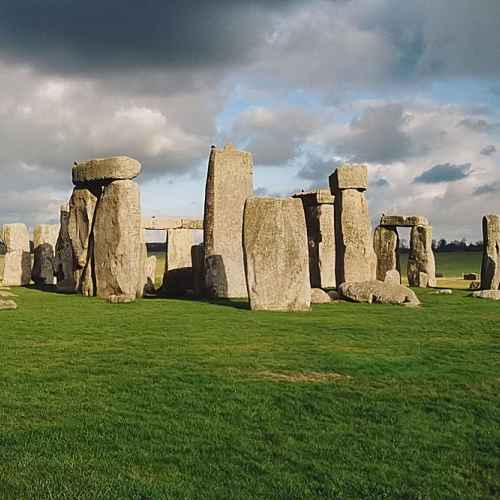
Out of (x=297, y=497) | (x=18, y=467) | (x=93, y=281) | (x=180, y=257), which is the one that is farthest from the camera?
(x=180, y=257)

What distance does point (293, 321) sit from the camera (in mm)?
11258

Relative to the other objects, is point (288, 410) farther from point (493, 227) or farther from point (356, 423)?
point (493, 227)

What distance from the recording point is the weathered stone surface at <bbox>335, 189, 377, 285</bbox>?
62.2ft

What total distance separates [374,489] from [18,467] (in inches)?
89.7

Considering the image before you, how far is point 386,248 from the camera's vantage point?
24.0 meters

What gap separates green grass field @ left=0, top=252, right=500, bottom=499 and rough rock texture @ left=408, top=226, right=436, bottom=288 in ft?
46.2

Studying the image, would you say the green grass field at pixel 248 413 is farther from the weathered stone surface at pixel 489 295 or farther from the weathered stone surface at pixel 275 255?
the weathered stone surface at pixel 489 295

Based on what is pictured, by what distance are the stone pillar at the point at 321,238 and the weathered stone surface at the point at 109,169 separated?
7975 millimetres

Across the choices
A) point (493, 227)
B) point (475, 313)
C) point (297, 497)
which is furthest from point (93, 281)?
point (297, 497)

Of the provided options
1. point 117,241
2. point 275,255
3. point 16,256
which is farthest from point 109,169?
point 16,256

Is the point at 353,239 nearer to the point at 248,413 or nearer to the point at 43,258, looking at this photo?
the point at 43,258

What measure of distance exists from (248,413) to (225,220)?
476 inches

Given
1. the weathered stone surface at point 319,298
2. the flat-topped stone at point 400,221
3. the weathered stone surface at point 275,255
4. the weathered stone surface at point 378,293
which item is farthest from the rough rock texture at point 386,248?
the weathered stone surface at point 275,255

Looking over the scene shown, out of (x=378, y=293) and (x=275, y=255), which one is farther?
(x=378, y=293)
